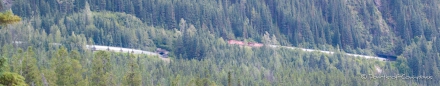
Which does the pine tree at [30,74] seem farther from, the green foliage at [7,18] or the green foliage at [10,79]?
the green foliage at [10,79]

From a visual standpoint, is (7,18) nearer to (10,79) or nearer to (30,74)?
(10,79)

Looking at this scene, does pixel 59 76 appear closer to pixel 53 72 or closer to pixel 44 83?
pixel 53 72

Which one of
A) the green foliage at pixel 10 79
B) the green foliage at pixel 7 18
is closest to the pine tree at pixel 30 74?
the green foliage at pixel 7 18

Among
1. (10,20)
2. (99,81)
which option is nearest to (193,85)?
(99,81)

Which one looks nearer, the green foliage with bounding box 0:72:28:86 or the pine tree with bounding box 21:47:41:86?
the green foliage with bounding box 0:72:28:86

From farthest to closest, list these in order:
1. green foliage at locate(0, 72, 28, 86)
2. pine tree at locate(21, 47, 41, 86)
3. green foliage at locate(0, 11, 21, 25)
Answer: pine tree at locate(21, 47, 41, 86) < green foliage at locate(0, 11, 21, 25) < green foliage at locate(0, 72, 28, 86)

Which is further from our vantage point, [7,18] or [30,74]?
[30,74]

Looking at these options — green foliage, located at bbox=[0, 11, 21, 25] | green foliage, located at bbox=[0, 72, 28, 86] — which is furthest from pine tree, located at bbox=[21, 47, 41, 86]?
green foliage, located at bbox=[0, 72, 28, 86]

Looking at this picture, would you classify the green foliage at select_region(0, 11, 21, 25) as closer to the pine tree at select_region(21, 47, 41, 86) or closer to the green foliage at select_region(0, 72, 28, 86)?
the green foliage at select_region(0, 72, 28, 86)

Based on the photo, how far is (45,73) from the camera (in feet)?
407

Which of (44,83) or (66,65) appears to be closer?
(44,83)

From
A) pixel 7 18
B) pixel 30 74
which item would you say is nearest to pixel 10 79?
pixel 7 18

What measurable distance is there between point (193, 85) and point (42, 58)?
3589cm

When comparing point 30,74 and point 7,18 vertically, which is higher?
point 7,18
